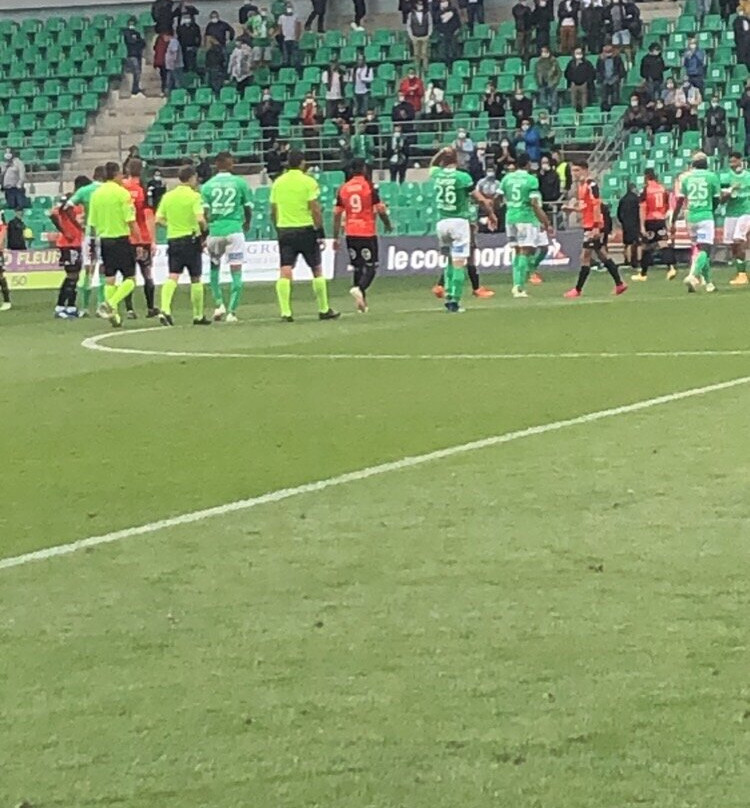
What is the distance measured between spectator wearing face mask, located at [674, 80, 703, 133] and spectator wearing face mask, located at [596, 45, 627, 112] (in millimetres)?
1620

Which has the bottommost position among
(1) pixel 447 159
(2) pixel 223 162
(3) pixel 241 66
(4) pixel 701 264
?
(4) pixel 701 264

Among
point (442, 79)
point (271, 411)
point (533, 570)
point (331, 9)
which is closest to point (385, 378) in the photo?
point (271, 411)

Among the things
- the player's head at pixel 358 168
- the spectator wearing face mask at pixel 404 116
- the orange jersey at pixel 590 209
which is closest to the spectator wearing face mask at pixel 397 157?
the spectator wearing face mask at pixel 404 116

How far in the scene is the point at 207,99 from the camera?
4306 cm

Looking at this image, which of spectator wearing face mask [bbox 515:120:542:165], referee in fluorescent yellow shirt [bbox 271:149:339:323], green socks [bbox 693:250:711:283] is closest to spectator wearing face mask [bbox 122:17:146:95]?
spectator wearing face mask [bbox 515:120:542:165]

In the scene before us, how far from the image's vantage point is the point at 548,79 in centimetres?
3953

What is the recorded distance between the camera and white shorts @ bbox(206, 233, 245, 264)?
22.9 meters

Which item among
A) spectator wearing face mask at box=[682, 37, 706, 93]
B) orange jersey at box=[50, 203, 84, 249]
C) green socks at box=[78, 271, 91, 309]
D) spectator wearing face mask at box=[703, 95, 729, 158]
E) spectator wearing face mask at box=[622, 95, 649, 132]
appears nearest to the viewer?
orange jersey at box=[50, 203, 84, 249]

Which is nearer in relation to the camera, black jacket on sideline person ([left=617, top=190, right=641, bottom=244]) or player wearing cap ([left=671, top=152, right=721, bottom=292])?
player wearing cap ([left=671, top=152, right=721, bottom=292])

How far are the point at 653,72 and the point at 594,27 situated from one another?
2.32m

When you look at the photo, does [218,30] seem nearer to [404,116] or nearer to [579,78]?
[404,116]

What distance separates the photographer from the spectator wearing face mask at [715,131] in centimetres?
3691

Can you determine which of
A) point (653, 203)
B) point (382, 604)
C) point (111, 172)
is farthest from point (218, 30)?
point (382, 604)

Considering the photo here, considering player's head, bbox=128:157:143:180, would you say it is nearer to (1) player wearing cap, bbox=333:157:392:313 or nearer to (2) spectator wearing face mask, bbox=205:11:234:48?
(1) player wearing cap, bbox=333:157:392:313
